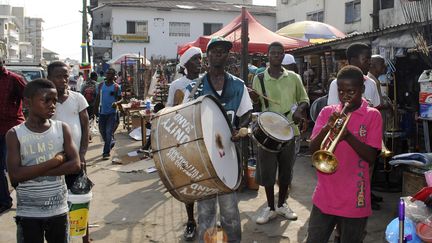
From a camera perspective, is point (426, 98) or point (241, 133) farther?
point (426, 98)

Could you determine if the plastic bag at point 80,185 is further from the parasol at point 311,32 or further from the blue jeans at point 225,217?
the parasol at point 311,32

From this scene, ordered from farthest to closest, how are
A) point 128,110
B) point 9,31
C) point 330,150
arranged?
point 9,31
point 128,110
point 330,150

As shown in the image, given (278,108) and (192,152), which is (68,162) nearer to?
(192,152)

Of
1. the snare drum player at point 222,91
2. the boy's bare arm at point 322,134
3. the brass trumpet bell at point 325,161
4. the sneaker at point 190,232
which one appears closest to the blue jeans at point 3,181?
the sneaker at point 190,232

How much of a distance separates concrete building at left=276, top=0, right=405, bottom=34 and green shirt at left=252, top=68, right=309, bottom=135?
1439 centimetres

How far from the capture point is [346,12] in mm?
23859

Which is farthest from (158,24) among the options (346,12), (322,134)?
(322,134)

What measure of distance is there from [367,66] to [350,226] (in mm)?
2204

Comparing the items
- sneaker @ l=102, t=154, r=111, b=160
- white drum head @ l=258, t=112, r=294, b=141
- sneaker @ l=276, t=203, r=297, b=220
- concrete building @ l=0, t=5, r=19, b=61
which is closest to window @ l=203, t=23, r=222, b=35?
sneaker @ l=102, t=154, r=111, b=160

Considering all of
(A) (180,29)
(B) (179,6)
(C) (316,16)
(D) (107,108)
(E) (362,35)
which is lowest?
(D) (107,108)

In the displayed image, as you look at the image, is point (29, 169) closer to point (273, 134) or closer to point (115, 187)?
point (273, 134)

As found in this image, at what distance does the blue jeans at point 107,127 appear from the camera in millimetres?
9211

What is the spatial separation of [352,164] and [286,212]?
7.38 feet

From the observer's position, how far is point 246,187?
6242 mm
